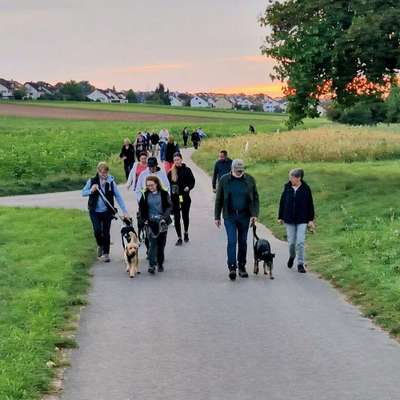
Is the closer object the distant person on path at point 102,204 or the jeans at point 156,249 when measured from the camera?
the jeans at point 156,249

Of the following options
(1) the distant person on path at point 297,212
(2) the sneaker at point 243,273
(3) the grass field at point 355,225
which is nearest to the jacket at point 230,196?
(2) the sneaker at point 243,273

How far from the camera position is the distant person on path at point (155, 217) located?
487 inches

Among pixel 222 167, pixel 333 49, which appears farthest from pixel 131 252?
pixel 333 49

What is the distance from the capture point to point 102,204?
43.9ft

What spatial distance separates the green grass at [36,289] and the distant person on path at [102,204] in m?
0.47

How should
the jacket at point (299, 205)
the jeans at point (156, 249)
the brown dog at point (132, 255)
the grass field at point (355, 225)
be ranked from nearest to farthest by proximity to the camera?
the grass field at point (355, 225)
the brown dog at point (132, 255)
the jeans at point (156, 249)
the jacket at point (299, 205)

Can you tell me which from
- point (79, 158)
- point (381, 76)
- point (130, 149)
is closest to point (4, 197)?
point (130, 149)

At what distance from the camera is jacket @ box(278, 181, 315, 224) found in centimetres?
1248

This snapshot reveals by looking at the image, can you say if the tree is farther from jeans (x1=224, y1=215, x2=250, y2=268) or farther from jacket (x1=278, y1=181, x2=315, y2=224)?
jeans (x1=224, y1=215, x2=250, y2=268)

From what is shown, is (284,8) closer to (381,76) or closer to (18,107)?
(381,76)

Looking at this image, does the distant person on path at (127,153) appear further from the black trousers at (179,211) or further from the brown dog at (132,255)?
the brown dog at (132,255)

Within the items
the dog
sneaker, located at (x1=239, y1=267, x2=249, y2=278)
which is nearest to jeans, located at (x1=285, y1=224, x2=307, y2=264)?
sneaker, located at (x1=239, y1=267, x2=249, y2=278)

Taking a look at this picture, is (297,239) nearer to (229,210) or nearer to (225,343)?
(229,210)

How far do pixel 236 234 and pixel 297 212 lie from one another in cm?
125
